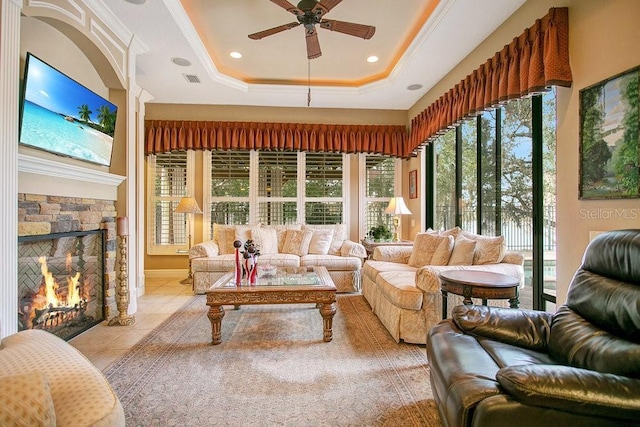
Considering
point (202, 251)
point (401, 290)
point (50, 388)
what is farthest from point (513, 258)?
point (202, 251)

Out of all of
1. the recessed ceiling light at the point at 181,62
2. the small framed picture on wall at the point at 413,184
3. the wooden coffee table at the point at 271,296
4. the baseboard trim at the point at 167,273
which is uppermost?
the recessed ceiling light at the point at 181,62

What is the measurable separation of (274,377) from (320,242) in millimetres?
2824

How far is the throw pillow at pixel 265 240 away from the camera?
4848 millimetres

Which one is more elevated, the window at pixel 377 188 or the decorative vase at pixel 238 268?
the window at pixel 377 188

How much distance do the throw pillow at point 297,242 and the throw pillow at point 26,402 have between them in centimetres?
400

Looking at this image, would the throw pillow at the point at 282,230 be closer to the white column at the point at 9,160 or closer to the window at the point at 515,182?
the window at the point at 515,182

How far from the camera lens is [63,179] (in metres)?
2.72

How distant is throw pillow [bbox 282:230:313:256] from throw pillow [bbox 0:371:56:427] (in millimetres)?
4002

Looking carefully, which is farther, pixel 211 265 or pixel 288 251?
pixel 288 251

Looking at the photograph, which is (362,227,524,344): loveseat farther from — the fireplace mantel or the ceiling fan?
the fireplace mantel

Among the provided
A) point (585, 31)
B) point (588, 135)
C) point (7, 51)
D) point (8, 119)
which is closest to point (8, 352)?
point (8, 119)

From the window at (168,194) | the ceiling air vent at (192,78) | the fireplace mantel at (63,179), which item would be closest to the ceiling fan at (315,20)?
the ceiling air vent at (192,78)

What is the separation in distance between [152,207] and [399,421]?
5.07 metres

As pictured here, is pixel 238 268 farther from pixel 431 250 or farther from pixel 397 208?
pixel 397 208
